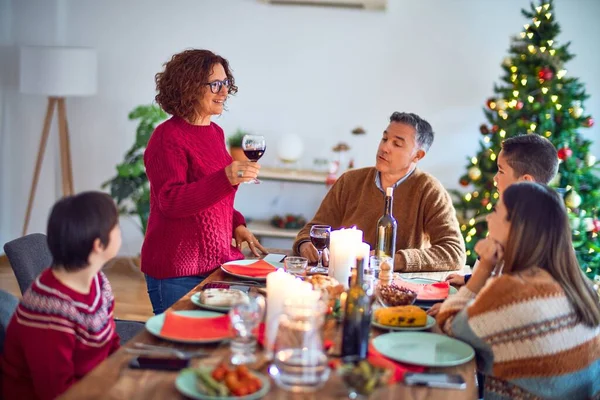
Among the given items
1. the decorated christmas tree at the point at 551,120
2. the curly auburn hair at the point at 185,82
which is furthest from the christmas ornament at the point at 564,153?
the curly auburn hair at the point at 185,82

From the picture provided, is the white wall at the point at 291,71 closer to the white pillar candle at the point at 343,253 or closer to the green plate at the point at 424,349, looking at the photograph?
the white pillar candle at the point at 343,253

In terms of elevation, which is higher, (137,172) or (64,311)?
(64,311)

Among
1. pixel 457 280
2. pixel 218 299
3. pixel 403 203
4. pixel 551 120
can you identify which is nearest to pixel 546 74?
pixel 551 120

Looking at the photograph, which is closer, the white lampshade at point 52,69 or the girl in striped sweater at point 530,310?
the girl in striped sweater at point 530,310

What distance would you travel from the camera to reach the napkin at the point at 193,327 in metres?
1.86

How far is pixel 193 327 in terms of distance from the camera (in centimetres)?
192

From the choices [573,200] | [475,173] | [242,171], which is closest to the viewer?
[242,171]

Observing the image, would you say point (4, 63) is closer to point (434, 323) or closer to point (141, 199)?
point (141, 199)

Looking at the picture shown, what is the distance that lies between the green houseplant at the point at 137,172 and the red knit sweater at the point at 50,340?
3.46 m

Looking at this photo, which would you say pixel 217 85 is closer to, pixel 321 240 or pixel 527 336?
pixel 321 240

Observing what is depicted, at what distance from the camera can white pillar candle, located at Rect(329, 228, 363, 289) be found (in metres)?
2.39

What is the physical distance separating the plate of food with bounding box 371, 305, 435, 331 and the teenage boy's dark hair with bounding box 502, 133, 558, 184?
849 mm

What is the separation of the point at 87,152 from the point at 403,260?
12.2 feet

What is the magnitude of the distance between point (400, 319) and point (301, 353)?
55 centimetres
